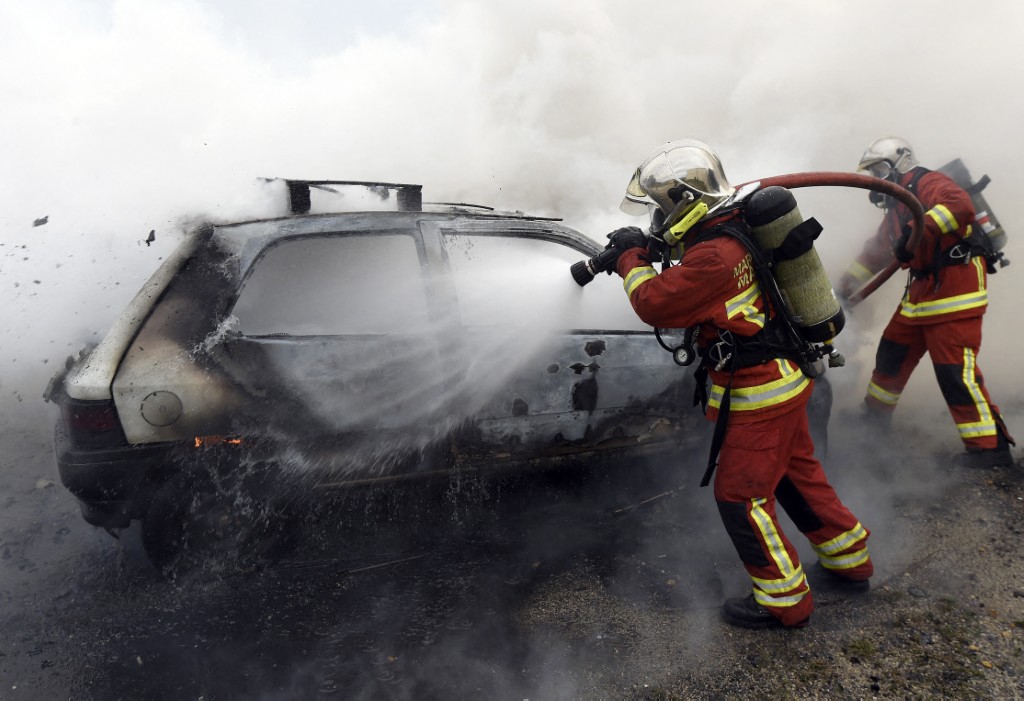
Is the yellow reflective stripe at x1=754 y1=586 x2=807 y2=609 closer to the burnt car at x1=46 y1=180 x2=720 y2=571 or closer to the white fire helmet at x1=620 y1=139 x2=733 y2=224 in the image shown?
the burnt car at x1=46 y1=180 x2=720 y2=571

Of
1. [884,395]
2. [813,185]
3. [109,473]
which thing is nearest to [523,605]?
[109,473]

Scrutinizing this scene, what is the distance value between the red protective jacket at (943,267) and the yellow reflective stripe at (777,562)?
7.05ft

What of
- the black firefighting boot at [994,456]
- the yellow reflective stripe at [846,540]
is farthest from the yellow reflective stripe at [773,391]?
the black firefighting boot at [994,456]

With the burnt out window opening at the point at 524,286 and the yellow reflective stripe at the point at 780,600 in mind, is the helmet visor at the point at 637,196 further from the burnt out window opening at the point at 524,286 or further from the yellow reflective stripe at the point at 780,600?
the yellow reflective stripe at the point at 780,600

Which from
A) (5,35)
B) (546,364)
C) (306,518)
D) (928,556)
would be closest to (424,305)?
(546,364)

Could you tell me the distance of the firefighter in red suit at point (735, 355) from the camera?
8.38 feet

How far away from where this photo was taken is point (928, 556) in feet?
10.7

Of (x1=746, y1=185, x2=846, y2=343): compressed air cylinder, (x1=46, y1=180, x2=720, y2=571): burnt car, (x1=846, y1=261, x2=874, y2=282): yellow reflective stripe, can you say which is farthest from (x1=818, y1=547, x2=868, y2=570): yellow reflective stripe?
(x1=846, y1=261, x2=874, y2=282): yellow reflective stripe

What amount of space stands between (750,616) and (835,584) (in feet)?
1.77

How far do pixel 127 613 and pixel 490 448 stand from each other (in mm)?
1762

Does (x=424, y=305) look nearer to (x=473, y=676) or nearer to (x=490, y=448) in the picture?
(x=490, y=448)

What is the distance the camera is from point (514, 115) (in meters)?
8.49

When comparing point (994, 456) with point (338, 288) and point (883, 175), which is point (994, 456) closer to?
point (883, 175)

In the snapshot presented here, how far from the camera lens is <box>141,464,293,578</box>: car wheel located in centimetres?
286
